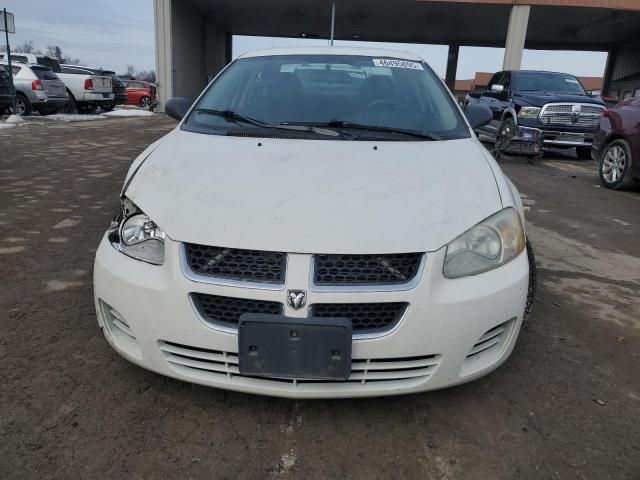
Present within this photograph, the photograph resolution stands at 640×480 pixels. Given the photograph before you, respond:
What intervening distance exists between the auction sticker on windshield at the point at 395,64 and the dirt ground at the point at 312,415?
1710mm

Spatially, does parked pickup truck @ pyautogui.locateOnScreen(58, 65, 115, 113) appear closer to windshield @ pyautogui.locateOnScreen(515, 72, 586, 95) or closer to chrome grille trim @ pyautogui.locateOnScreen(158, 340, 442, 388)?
windshield @ pyautogui.locateOnScreen(515, 72, 586, 95)

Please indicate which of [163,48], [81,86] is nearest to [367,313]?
[81,86]

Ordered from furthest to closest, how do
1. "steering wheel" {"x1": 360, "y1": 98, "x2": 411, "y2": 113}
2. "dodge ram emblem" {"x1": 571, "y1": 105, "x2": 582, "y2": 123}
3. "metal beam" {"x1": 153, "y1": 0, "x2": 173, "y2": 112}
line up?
"metal beam" {"x1": 153, "y1": 0, "x2": 173, "y2": 112} < "dodge ram emblem" {"x1": 571, "y1": 105, "x2": 582, "y2": 123} < "steering wheel" {"x1": 360, "y1": 98, "x2": 411, "y2": 113}

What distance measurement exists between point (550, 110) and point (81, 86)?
576 inches

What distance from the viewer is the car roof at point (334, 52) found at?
3.51 m

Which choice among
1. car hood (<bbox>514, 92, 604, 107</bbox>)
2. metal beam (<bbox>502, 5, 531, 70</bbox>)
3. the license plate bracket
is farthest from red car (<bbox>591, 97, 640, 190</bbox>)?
metal beam (<bbox>502, 5, 531, 70</bbox>)

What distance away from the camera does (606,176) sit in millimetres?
7578

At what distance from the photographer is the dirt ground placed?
1814 millimetres

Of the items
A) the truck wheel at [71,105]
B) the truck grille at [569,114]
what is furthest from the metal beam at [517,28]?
the truck wheel at [71,105]

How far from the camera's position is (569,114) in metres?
10.1

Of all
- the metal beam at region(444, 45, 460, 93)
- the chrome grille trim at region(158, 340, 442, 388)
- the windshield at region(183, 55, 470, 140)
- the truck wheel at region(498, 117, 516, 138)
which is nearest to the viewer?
the chrome grille trim at region(158, 340, 442, 388)

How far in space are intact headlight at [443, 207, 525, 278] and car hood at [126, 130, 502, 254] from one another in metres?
0.05

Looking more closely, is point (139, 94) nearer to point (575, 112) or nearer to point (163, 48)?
point (163, 48)

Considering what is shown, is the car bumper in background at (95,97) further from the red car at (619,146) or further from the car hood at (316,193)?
the car hood at (316,193)
